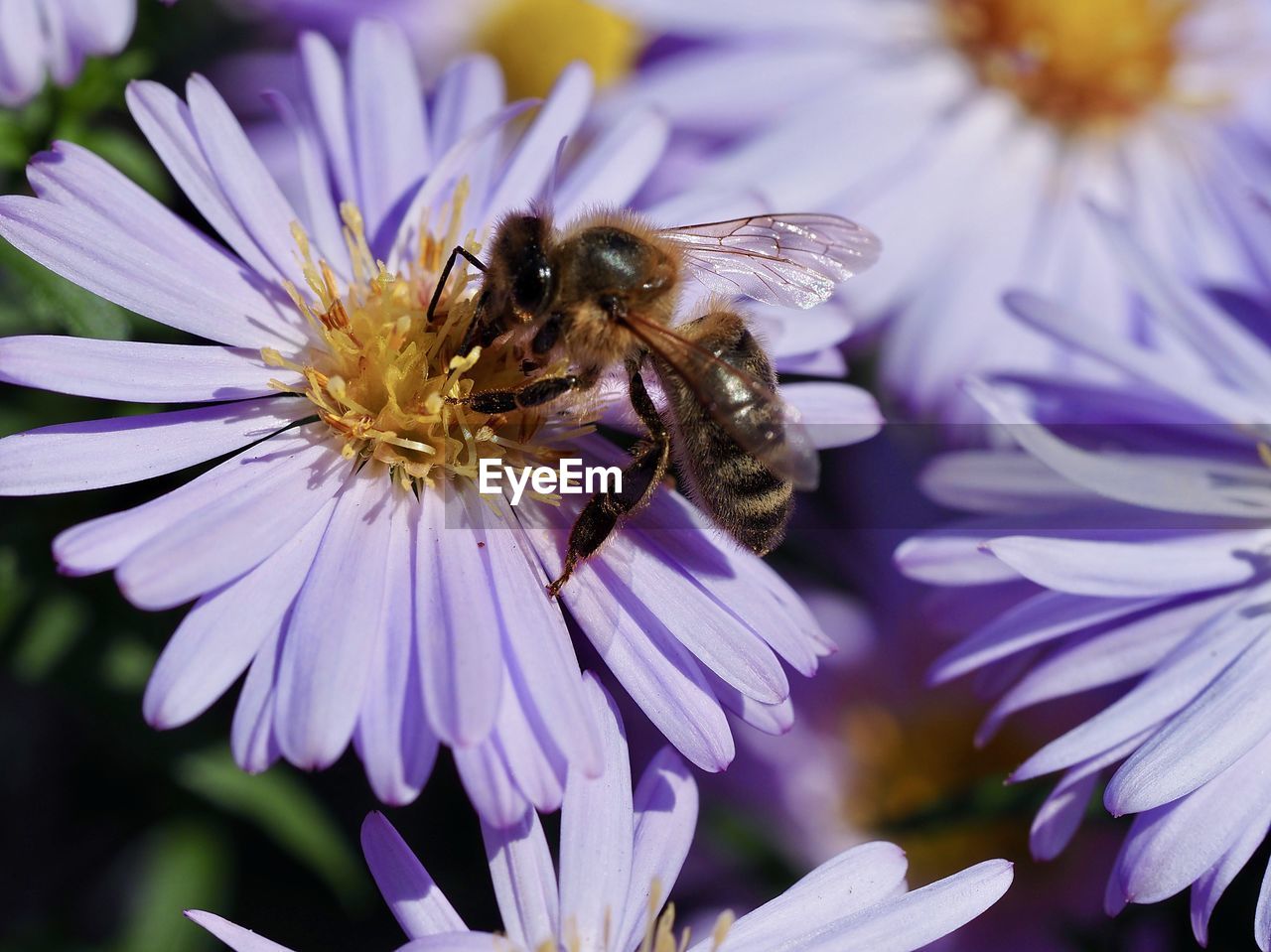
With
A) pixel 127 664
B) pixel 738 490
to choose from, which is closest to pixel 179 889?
pixel 127 664

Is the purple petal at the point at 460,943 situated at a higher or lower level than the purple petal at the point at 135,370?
lower

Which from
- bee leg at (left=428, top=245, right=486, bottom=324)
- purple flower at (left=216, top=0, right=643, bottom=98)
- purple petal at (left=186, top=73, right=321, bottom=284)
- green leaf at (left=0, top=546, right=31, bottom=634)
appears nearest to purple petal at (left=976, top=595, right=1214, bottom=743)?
bee leg at (left=428, top=245, right=486, bottom=324)

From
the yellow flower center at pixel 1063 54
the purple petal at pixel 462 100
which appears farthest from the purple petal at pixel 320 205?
the yellow flower center at pixel 1063 54

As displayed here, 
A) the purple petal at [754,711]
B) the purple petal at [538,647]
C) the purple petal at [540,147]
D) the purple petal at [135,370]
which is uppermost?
the purple petal at [540,147]

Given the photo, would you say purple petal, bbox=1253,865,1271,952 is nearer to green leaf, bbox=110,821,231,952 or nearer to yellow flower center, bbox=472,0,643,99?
green leaf, bbox=110,821,231,952

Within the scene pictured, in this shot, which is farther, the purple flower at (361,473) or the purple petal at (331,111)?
the purple petal at (331,111)

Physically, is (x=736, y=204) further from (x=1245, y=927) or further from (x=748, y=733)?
(x=1245, y=927)

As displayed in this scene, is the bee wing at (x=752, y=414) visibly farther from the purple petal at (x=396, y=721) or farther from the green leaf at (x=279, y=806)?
the green leaf at (x=279, y=806)
